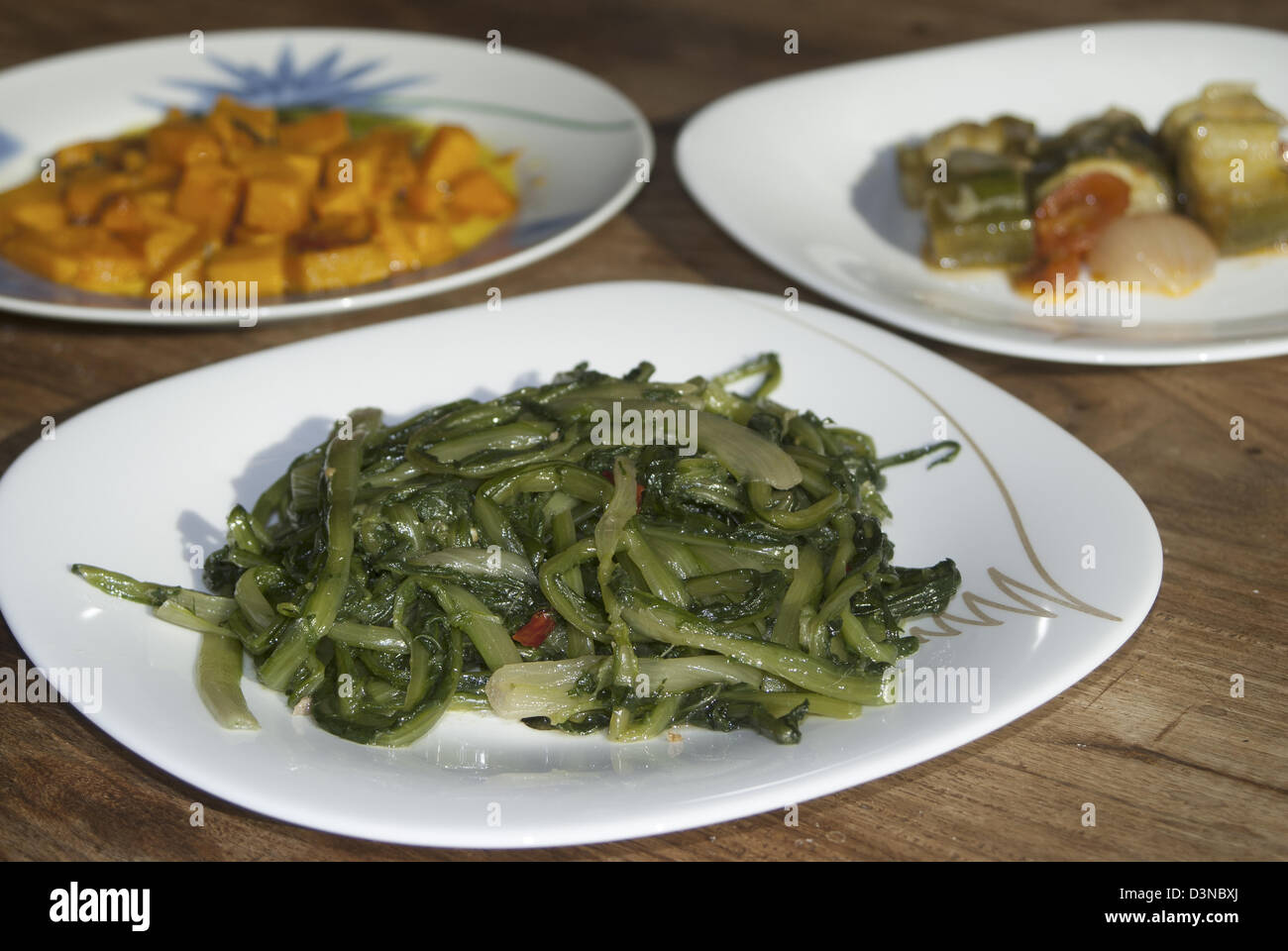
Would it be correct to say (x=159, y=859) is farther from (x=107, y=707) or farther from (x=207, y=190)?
(x=207, y=190)

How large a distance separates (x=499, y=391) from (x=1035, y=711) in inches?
46.9

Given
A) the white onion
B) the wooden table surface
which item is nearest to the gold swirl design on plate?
the wooden table surface

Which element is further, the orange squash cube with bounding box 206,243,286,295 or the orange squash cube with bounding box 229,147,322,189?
the orange squash cube with bounding box 229,147,322,189

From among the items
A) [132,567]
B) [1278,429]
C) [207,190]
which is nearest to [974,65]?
[1278,429]

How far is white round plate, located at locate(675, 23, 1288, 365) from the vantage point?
2658 mm

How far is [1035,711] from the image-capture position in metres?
1.86

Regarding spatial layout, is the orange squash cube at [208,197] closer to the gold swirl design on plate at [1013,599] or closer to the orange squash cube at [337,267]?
the orange squash cube at [337,267]

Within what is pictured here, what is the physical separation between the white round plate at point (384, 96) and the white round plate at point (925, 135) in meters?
0.30

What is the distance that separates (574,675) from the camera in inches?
69.9

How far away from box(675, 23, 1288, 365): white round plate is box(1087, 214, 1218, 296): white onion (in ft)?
0.15

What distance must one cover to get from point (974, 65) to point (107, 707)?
3.17 meters

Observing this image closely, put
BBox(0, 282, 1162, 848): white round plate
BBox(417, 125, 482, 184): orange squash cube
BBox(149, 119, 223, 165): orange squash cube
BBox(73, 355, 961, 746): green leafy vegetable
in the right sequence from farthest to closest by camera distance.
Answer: BBox(417, 125, 482, 184): orange squash cube → BBox(149, 119, 223, 165): orange squash cube → BBox(73, 355, 961, 746): green leafy vegetable → BBox(0, 282, 1162, 848): white round plate

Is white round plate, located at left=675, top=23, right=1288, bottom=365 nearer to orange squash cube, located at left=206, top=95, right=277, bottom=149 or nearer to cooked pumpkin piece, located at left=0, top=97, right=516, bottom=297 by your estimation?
cooked pumpkin piece, located at left=0, top=97, right=516, bottom=297

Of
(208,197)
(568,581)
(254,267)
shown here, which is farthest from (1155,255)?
(208,197)
